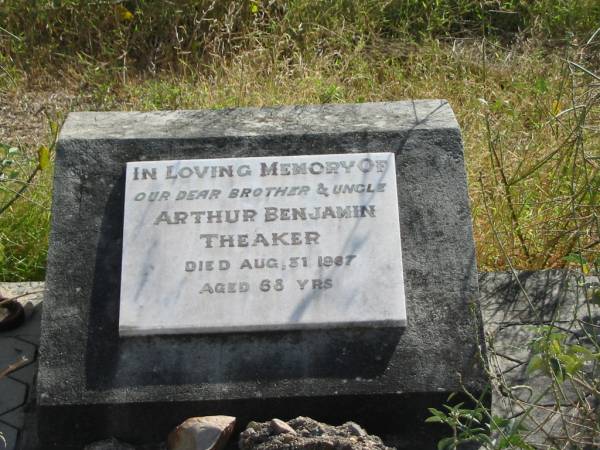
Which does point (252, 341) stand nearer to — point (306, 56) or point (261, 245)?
point (261, 245)

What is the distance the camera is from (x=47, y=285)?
2.42 meters

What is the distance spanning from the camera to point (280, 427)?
2.14m

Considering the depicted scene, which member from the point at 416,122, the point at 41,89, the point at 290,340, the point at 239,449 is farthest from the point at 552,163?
the point at 41,89

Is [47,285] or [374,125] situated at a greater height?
[374,125]

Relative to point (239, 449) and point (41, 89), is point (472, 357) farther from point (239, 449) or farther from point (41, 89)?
point (41, 89)

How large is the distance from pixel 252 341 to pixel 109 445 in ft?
1.53

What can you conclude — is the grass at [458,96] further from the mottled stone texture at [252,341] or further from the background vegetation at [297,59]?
the mottled stone texture at [252,341]

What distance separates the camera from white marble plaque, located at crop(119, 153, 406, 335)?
7.71 ft

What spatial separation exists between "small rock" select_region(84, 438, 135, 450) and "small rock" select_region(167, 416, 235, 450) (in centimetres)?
14

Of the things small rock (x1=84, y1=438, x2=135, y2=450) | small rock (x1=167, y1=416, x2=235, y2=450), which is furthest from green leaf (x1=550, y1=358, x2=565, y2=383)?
small rock (x1=84, y1=438, x2=135, y2=450)

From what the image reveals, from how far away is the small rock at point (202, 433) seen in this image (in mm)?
2201

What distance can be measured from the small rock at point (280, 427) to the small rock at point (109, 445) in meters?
0.43

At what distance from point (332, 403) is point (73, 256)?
843mm

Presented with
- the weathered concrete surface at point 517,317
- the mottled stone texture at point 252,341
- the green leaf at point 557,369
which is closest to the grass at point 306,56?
the weathered concrete surface at point 517,317
